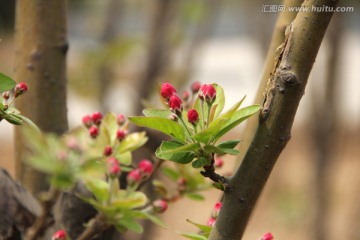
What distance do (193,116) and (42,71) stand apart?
54 cm

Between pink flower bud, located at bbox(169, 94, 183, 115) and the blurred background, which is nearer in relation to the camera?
pink flower bud, located at bbox(169, 94, 183, 115)

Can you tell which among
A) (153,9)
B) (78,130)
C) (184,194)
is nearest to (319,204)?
(153,9)

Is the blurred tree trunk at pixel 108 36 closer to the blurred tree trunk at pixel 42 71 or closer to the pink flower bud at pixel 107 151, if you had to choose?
the blurred tree trunk at pixel 42 71

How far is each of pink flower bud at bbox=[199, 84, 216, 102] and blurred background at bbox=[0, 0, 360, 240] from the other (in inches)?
9.7

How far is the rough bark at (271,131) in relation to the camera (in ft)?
2.65

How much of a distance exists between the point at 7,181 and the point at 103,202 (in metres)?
0.17

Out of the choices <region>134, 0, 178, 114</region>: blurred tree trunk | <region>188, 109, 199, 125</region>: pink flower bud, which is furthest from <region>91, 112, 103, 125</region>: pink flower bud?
<region>134, 0, 178, 114</region>: blurred tree trunk

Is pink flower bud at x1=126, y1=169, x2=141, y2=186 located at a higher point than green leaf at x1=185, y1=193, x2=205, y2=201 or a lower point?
lower

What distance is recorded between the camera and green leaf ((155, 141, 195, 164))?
30.4 inches

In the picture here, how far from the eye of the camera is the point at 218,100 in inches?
34.5

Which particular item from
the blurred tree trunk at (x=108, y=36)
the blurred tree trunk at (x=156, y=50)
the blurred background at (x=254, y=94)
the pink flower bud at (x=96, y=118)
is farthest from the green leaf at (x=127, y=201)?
the blurred tree trunk at (x=108, y=36)

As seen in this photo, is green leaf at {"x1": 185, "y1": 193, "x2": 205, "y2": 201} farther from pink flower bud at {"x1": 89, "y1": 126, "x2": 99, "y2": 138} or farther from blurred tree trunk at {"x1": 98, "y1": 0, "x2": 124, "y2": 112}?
blurred tree trunk at {"x1": 98, "y1": 0, "x2": 124, "y2": 112}

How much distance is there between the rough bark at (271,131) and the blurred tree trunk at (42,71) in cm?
53

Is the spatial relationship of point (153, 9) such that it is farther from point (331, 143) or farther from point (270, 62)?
point (270, 62)
